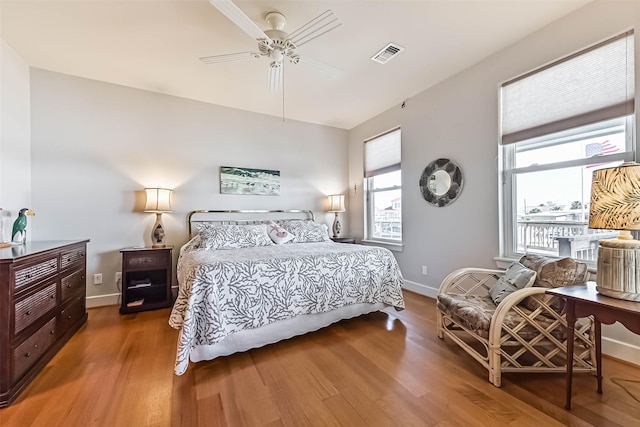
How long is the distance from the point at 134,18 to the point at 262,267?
2.38 meters

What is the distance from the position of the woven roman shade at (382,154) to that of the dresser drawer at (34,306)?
4129 mm

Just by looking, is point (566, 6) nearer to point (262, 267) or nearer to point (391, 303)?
point (391, 303)

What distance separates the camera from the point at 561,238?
2312 millimetres

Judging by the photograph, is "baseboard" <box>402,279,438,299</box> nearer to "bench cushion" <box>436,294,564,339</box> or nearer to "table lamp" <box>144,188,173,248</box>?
"bench cushion" <box>436,294,564,339</box>

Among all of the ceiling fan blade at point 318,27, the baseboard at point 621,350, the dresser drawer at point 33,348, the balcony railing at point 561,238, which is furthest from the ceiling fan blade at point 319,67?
the baseboard at point 621,350

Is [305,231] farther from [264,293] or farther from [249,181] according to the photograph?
[264,293]

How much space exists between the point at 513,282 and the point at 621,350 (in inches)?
35.7

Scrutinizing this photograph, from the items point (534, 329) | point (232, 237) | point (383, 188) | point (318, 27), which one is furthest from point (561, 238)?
point (232, 237)

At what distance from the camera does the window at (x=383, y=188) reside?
408 centimetres

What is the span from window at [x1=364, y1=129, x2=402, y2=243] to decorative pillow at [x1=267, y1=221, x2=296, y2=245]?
166cm

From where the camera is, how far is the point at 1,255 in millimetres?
1648

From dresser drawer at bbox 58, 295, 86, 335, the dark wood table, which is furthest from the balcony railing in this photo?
dresser drawer at bbox 58, 295, 86, 335

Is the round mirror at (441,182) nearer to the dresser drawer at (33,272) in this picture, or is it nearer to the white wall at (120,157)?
the white wall at (120,157)

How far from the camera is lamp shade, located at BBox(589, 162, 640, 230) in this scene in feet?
4.42
